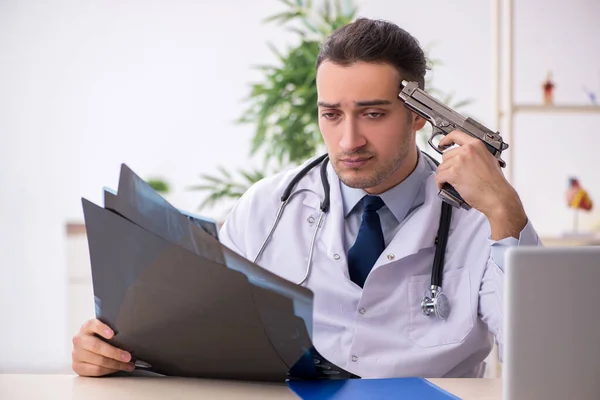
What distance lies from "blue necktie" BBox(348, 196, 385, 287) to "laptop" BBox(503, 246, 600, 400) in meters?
0.80

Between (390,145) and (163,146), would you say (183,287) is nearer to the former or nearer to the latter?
(390,145)

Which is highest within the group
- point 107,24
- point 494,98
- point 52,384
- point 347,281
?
point 107,24

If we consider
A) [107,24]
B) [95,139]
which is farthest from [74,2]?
[95,139]

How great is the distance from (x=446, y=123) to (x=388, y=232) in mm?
284

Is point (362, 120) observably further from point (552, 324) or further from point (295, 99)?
point (295, 99)

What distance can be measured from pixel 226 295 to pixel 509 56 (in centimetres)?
230

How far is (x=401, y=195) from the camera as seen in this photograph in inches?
64.8

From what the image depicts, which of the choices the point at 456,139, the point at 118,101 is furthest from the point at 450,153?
the point at 118,101

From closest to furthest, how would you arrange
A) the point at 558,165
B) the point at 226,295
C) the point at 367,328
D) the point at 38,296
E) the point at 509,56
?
the point at 226,295
the point at 367,328
the point at 509,56
the point at 558,165
the point at 38,296

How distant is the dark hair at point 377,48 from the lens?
5.20 feet

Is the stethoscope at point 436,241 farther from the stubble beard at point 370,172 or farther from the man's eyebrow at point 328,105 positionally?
the man's eyebrow at point 328,105

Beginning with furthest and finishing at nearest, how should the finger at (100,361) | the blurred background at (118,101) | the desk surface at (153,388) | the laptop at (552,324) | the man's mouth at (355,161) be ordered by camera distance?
1. the blurred background at (118,101)
2. the man's mouth at (355,161)
3. the finger at (100,361)
4. the desk surface at (153,388)
5. the laptop at (552,324)

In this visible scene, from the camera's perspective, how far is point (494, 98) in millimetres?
2975

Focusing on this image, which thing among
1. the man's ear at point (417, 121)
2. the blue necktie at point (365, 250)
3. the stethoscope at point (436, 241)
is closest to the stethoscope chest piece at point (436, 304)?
the stethoscope at point (436, 241)
